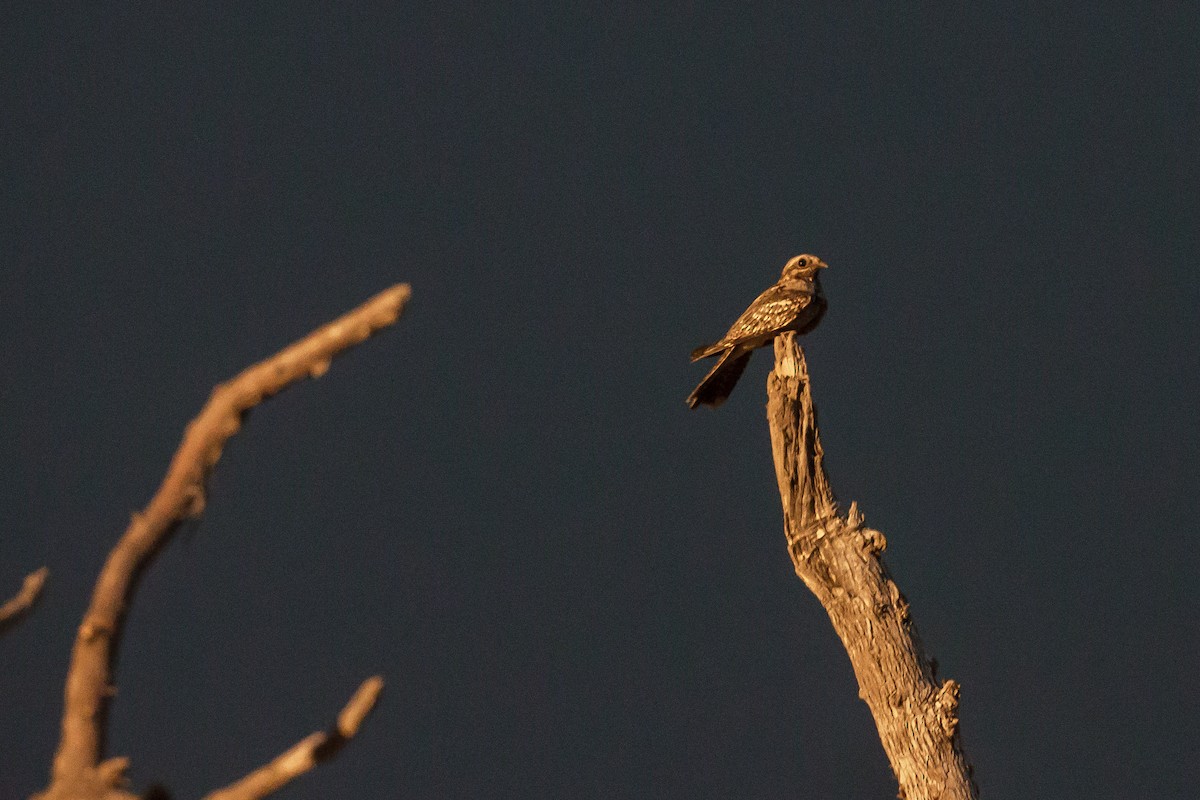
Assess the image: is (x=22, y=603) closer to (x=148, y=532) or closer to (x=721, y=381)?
(x=148, y=532)

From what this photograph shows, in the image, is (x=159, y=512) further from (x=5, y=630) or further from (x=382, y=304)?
(x=5, y=630)

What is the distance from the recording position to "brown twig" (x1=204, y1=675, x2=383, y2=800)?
149 cm

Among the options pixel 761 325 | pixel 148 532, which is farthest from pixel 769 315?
pixel 148 532

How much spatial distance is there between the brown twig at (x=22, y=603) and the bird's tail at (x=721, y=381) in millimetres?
4121

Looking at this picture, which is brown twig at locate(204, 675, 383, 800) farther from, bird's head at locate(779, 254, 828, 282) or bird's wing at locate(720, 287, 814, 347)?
bird's head at locate(779, 254, 828, 282)

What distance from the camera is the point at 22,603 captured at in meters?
1.87

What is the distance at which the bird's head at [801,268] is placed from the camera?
20.4 feet

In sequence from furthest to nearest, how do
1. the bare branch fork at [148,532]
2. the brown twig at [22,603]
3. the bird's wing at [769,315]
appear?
the bird's wing at [769,315]
the brown twig at [22,603]
the bare branch fork at [148,532]

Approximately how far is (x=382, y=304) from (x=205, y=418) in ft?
0.72

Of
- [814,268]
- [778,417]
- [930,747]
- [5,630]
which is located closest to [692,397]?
[814,268]

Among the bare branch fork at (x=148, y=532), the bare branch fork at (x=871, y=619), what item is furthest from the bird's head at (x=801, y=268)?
the bare branch fork at (x=148, y=532)

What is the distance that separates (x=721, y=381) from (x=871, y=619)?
1860 mm

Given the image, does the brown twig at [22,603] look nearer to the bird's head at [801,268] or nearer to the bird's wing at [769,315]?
the bird's wing at [769,315]

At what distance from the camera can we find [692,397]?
19.6 feet
